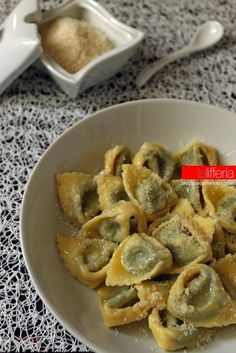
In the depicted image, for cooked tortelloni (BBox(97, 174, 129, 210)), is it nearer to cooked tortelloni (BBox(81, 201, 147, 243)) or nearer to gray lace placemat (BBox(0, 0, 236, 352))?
cooked tortelloni (BBox(81, 201, 147, 243))

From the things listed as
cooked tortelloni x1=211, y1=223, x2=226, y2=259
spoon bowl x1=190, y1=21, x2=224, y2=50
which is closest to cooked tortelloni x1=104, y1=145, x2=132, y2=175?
cooked tortelloni x1=211, y1=223, x2=226, y2=259

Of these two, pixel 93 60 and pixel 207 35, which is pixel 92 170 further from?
pixel 207 35

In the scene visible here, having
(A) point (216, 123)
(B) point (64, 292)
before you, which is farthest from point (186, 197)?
(B) point (64, 292)

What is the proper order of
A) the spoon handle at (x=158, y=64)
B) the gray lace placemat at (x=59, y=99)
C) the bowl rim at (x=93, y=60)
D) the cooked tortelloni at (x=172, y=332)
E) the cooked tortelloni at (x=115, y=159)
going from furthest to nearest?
the spoon handle at (x=158, y=64) < the bowl rim at (x=93, y=60) < the cooked tortelloni at (x=115, y=159) < the gray lace placemat at (x=59, y=99) < the cooked tortelloni at (x=172, y=332)

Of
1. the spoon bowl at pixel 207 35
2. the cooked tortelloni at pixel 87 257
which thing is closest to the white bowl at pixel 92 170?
the cooked tortelloni at pixel 87 257

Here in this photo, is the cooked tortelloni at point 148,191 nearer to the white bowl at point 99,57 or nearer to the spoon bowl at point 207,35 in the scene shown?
Answer: the white bowl at point 99,57

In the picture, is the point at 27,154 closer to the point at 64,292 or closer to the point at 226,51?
the point at 64,292
